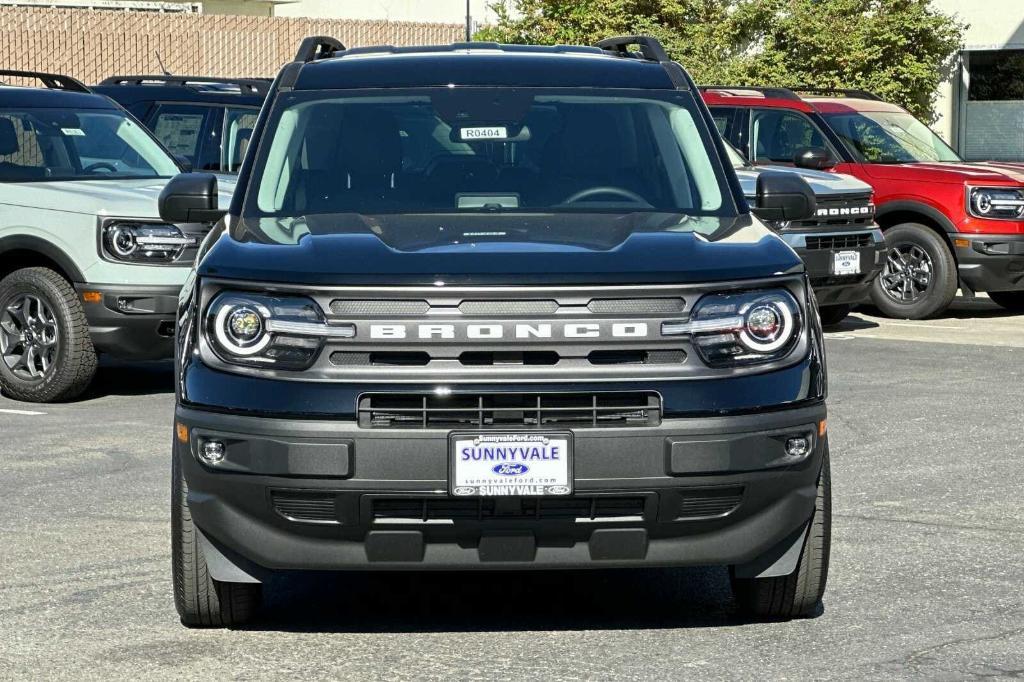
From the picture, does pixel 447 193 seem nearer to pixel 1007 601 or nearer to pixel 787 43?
pixel 1007 601

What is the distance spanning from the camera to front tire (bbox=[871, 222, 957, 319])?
608 inches

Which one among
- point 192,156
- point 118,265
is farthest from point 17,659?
point 192,156

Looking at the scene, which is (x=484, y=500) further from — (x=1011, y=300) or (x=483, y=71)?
(x=1011, y=300)

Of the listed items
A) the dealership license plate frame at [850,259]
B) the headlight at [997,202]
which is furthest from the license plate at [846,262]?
the headlight at [997,202]

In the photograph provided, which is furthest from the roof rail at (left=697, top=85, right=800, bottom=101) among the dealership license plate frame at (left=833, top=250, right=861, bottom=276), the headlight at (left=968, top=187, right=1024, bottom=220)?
the dealership license plate frame at (left=833, top=250, right=861, bottom=276)

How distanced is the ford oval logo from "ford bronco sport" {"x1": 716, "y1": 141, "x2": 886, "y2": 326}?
8.85 metres

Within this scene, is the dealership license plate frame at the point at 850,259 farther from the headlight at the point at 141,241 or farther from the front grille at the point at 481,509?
the front grille at the point at 481,509

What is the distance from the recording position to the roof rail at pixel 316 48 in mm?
6969

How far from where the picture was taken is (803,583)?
5613 millimetres

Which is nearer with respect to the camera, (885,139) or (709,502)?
(709,502)

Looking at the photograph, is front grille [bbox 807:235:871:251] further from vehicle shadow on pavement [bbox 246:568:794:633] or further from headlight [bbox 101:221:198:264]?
vehicle shadow on pavement [bbox 246:568:794:633]

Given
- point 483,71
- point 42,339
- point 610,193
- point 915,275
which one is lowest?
point 915,275

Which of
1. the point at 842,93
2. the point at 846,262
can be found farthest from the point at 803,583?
the point at 842,93

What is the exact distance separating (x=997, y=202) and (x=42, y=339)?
8077mm
